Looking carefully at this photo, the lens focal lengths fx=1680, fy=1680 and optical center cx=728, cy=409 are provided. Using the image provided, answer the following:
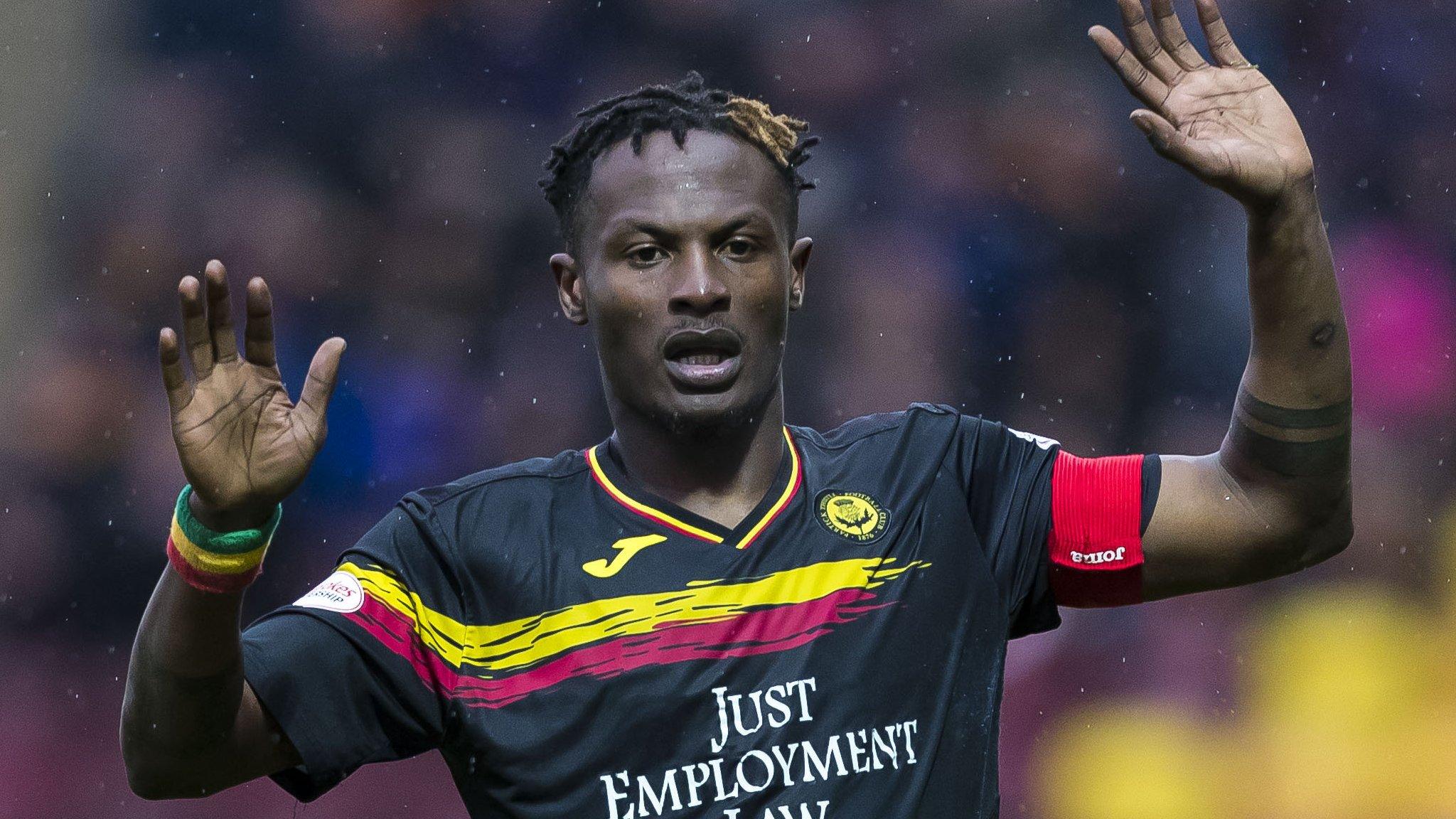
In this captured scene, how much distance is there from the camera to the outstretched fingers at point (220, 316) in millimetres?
2369

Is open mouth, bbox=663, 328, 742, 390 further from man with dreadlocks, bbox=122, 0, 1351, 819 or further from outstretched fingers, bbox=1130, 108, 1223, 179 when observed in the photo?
outstretched fingers, bbox=1130, 108, 1223, 179

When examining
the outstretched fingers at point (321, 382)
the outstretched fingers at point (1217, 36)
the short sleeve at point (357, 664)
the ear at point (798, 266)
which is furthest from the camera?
the ear at point (798, 266)

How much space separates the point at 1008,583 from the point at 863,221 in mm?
3524

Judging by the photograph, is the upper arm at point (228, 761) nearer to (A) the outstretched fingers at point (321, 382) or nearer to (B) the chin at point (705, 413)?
(A) the outstretched fingers at point (321, 382)

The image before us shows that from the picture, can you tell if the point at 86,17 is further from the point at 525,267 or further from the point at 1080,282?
the point at 1080,282

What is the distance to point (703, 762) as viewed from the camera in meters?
2.63

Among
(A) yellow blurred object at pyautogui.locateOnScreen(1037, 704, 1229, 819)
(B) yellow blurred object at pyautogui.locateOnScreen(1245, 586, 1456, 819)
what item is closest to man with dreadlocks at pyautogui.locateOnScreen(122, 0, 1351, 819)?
(A) yellow blurred object at pyautogui.locateOnScreen(1037, 704, 1229, 819)

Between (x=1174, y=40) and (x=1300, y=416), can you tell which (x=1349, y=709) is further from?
(x=1174, y=40)

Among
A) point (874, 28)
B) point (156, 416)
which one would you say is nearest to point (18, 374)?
point (156, 416)

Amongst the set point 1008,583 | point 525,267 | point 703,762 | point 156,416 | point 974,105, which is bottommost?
point 703,762

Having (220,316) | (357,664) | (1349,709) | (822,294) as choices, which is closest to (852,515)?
(357,664)

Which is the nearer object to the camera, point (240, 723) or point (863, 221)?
point (240, 723)

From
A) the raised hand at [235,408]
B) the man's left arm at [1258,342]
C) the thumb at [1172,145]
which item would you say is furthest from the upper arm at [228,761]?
the thumb at [1172,145]

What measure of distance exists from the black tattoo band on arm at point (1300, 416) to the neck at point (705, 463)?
2.74ft
